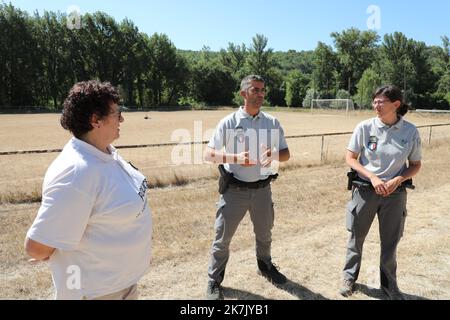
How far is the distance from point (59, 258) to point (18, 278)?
2.48m

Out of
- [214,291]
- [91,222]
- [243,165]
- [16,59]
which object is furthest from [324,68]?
[91,222]

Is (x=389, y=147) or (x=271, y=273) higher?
(x=389, y=147)

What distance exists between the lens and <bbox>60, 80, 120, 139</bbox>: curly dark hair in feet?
6.15

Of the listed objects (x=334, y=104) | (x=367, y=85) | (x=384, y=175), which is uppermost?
(x=367, y=85)

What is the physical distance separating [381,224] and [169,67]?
72385 mm

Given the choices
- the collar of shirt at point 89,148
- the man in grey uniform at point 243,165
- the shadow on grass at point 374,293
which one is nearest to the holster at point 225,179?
the man in grey uniform at point 243,165

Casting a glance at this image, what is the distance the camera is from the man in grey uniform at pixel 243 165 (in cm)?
366

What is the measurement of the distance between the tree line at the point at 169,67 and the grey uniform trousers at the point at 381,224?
5881cm

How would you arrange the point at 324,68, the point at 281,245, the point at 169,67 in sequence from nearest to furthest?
the point at 281,245 < the point at 169,67 < the point at 324,68

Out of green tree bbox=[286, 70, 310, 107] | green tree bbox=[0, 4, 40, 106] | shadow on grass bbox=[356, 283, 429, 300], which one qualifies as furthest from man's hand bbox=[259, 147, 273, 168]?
green tree bbox=[286, 70, 310, 107]

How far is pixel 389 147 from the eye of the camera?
3604 mm

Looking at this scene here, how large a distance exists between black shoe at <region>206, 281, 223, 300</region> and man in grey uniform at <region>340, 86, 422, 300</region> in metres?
1.19

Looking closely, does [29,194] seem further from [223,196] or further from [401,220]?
[401,220]

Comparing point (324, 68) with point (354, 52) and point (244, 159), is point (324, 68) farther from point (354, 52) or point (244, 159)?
point (244, 159)
